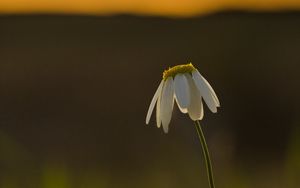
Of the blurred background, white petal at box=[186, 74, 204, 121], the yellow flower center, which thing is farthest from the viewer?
the blurred background

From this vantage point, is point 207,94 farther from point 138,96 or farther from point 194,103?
point 138,96

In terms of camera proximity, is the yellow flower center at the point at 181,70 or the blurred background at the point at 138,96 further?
the blurred background at the point at 138,96

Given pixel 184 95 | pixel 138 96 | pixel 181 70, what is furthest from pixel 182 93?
pixel 138 96

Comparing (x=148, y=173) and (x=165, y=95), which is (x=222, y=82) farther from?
(x=165, y=95)

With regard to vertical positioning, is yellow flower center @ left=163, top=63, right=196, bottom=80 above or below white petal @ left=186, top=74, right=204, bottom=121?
above

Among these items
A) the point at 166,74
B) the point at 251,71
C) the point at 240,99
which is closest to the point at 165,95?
the point at 166,74

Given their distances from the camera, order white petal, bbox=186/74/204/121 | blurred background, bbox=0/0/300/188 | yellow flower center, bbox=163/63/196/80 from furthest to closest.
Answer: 1. blurred background, bbox=0/0/300/188
2. yellow flower center, bbox=163/63/196/80
3. white petal, bbox=186/74/204/121

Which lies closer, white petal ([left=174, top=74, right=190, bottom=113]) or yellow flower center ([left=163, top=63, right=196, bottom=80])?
white petal ([left=174, top=74, right=190, bottom=113])
